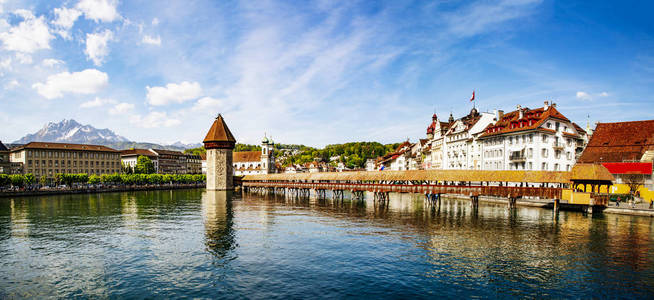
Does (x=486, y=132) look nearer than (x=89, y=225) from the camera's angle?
No

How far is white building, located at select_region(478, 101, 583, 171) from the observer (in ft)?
161

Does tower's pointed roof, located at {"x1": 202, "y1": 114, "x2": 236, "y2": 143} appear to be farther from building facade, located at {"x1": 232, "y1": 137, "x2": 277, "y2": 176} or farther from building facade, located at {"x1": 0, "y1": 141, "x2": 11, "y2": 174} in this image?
building facade, located at {"x1": 0, "y1": 141, "x2": 11, "y2": 174}

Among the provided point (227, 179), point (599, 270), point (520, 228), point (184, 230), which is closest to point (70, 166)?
point (227, 179)

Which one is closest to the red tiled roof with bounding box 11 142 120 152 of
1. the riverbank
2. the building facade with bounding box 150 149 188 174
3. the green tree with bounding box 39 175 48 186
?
the green tree with bounding box 39 175 48 186

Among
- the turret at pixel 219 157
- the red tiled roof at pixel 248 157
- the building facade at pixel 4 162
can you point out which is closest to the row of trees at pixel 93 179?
the building facade at pixel 4 162

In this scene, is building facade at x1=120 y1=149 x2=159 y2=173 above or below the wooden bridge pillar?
above

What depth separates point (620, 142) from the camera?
158 feet

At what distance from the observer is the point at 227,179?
8838cm

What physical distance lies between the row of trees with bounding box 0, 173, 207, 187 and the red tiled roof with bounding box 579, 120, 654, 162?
292 feet

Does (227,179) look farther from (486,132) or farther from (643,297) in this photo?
(643,297)

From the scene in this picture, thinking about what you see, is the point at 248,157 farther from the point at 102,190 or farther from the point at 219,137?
the point at 102,190

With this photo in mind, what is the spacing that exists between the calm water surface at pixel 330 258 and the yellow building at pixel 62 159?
217 ft

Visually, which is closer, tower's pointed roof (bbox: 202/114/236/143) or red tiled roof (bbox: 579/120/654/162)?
red tiled roof (bbox: 579/120/654/162)

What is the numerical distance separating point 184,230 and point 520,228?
24932mm
